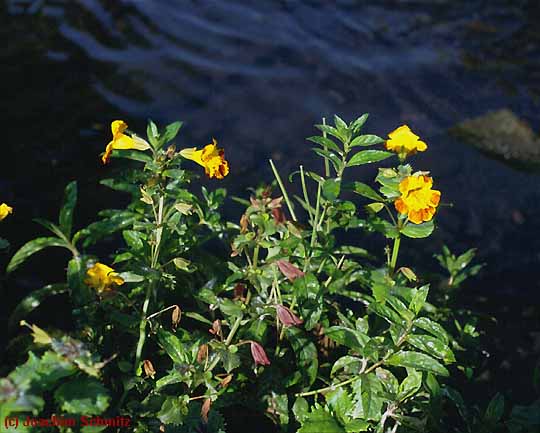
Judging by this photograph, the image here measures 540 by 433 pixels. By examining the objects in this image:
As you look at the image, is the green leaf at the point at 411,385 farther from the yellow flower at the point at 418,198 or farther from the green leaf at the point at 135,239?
the green leaf at the point at 135,239

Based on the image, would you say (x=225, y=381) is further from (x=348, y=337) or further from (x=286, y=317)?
(x=348, y=337)

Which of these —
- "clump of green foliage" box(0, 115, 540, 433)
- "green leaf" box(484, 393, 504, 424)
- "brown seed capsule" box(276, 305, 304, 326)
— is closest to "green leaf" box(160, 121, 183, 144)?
"clump of green foliage" box(0, 115, 540, 433)

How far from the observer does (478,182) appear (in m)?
3.65

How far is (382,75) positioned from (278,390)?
3.14 metres

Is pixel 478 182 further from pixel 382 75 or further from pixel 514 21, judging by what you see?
pixel 514 21

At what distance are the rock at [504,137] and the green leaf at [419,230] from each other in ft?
7.36

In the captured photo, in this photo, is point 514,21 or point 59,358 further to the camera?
point 514,21

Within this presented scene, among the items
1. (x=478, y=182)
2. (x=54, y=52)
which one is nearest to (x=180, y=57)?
(x=54, y=52)

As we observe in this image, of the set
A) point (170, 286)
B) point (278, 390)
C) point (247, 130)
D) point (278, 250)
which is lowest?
point (247, 130)

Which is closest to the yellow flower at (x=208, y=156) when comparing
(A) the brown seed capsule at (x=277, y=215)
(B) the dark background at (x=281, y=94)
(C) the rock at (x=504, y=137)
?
(A) the brown seed capsule at (x=277, y=215)

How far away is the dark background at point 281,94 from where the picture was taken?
3.04m

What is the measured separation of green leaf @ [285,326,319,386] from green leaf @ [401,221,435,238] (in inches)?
16.5

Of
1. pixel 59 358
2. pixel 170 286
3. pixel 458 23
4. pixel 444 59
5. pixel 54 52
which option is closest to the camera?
pixel 59 358

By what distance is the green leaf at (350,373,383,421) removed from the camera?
1645mm
